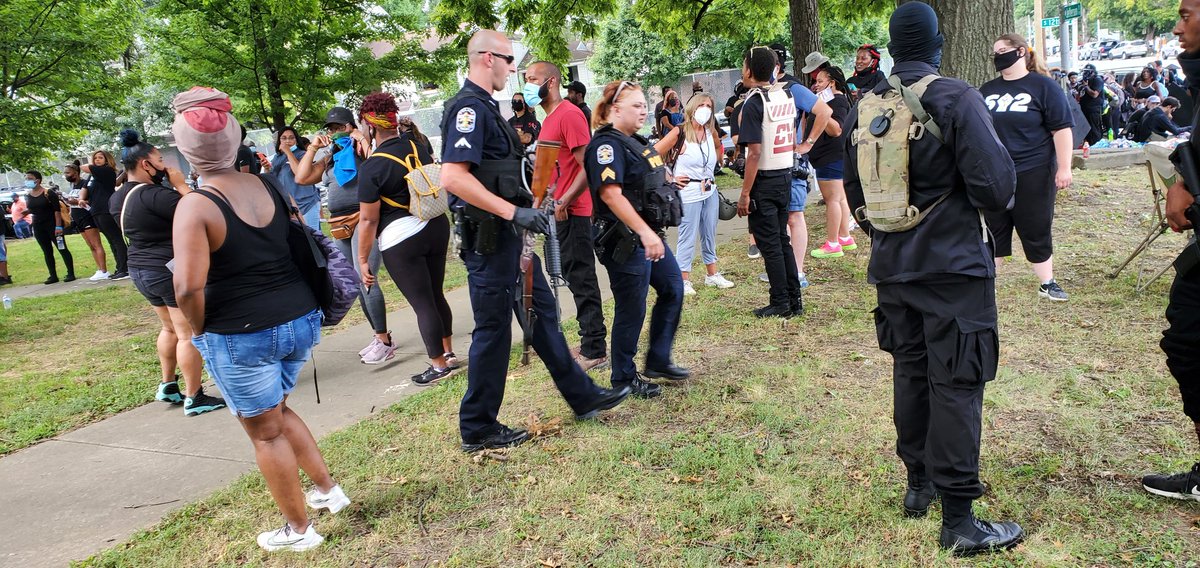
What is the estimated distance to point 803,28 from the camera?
11219 millimetres

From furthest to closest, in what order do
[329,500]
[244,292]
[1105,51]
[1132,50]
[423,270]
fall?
[1132,50] → [1105,51] → [423,270] → [329,500] → [244,292]

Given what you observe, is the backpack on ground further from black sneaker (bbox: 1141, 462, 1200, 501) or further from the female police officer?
black sneaker (bbox: 1141, 462, 1200, 501)

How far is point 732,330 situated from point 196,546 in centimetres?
385

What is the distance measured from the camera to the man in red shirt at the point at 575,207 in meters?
5.00

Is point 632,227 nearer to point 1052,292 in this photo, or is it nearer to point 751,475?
point 751,475

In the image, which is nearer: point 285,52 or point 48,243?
point 48,243

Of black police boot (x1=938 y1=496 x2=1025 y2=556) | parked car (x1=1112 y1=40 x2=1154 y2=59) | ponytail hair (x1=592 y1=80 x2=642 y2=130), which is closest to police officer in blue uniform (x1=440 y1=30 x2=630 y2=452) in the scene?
ponytail hair (x1=592 y1=80 x2=642 y2=130)

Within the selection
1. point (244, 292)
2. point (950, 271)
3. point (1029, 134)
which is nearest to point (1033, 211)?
point (1029, 134)

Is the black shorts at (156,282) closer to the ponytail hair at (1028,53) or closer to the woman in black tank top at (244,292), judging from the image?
the woman in black tank top at (244,292)

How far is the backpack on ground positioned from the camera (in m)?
5.11

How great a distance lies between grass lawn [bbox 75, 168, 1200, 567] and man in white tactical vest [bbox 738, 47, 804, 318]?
75 centimetres

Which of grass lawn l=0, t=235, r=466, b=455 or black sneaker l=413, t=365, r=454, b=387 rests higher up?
grass lawn l=0, t=235, r=466, b=455

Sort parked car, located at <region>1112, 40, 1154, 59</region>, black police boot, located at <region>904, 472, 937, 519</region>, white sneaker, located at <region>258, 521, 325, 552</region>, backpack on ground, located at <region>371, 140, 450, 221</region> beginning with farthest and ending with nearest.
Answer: parked car, located at <region>1112, 40, 1154, 59</region> < backpack on ground, located at <region>371, 140, 450, 221</region> < white sneaker, located at <region>258, 521, 325, 552</region> < black police boot, located at <region>904, 472, 937, 519</region>

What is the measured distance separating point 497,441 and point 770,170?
119 inches
